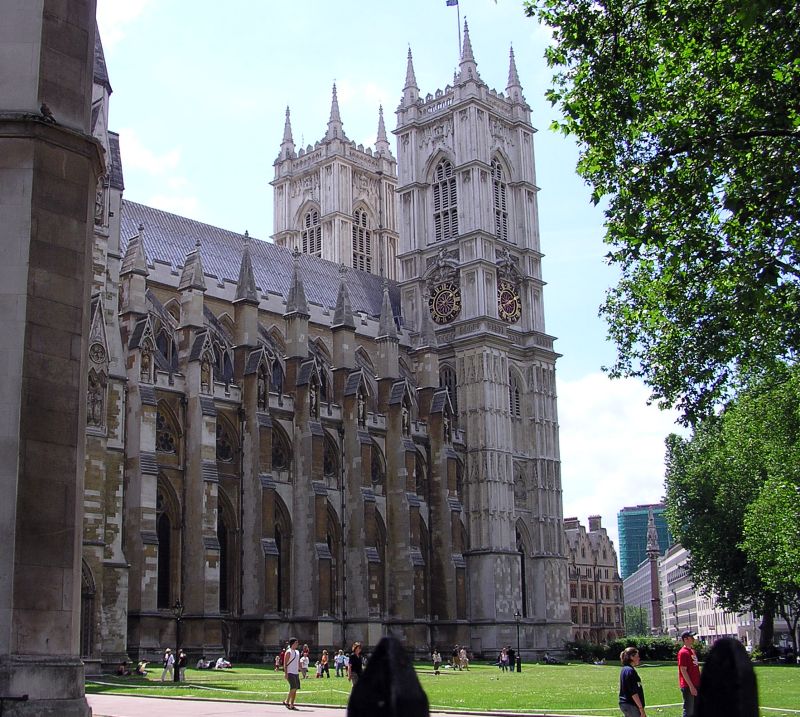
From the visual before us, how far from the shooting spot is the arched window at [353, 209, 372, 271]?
74125 millimetres

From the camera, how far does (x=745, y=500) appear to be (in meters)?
55.8

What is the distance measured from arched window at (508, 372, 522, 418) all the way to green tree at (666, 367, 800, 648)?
9.42 metres

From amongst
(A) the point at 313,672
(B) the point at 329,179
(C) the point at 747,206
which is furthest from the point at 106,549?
(B) the point at 329,179

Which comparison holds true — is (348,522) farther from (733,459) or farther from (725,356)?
(725,356)

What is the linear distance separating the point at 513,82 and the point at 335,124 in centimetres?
1363

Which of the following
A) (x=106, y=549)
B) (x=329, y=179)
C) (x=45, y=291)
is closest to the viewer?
(x=45, y=291)

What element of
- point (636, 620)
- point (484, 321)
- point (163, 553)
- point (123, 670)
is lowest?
point (636, 620)

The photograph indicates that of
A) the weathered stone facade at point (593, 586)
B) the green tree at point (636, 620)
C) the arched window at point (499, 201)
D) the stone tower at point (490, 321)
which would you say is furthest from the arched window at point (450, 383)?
the green tree at point (636, 620)

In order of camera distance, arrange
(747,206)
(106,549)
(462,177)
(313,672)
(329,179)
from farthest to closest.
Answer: (329,179) → (462,177) → (313,672) → (106,549) → (747,206)

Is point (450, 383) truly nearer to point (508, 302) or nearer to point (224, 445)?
point (508, 302)

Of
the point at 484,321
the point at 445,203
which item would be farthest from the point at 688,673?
the point at 445,203

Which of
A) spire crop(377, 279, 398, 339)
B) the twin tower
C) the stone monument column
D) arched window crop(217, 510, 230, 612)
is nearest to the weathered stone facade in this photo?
the twin tower

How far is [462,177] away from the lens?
64688mm

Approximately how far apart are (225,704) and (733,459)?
39.1 meters
